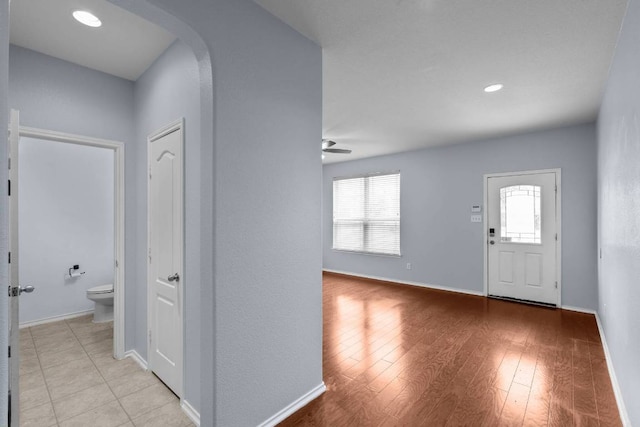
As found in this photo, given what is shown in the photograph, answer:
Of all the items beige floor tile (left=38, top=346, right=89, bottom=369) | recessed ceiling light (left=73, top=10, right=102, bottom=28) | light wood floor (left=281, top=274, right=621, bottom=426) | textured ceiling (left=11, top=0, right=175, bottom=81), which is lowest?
light wood floor (left=281, top=274, right=621, bottom=426)

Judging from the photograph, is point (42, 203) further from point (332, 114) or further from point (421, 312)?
point (421, 312)

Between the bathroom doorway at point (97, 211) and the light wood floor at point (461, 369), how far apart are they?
6.70 ft

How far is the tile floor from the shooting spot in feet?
6.58

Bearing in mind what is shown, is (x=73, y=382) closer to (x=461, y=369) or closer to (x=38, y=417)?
(x=38, y=417)

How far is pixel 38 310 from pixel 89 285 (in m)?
0.59

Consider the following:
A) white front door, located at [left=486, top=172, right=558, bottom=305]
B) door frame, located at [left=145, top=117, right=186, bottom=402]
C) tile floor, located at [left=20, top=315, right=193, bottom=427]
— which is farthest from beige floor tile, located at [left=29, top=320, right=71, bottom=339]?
white front door, located at [left=486, top=172, right=558, bottom=305]

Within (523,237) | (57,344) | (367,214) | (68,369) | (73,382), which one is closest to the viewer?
(73,382)

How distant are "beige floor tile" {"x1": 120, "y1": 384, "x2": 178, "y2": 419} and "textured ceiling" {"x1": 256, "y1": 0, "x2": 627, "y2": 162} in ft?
9.47

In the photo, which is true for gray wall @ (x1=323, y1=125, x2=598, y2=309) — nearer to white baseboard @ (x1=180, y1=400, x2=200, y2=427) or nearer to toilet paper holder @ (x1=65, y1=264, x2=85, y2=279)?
white baseboard @ (x1=180, y1=400, x2=200, y2=427)

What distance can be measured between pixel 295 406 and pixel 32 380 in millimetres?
2261

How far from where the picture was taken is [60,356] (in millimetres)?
2854

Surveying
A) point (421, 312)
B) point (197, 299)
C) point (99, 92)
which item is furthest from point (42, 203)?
point (421, 312)

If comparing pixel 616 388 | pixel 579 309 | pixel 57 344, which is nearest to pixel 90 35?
pixel 57 344

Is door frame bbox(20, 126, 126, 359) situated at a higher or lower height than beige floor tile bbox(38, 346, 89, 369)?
higher
